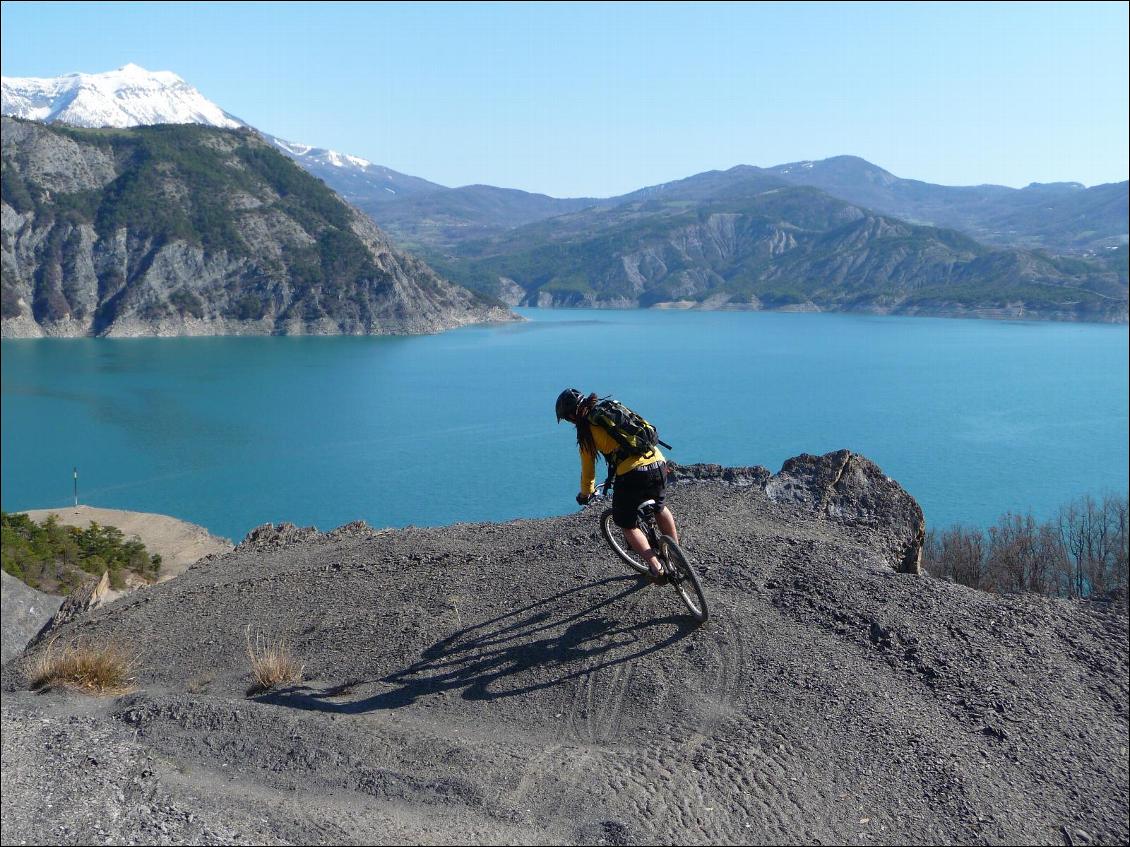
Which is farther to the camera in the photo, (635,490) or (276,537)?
(276,537)

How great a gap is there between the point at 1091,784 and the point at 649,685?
307 centimetres

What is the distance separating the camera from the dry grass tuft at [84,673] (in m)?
7.38

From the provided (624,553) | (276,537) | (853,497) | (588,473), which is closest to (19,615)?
(276,537)

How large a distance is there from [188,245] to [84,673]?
12232 centimetres

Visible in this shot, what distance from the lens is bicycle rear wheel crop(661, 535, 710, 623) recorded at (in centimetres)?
680

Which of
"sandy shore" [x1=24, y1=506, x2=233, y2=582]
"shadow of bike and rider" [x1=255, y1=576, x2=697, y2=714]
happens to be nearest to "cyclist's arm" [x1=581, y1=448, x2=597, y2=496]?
"shadow of bike and rider" [x1=255, y1=576, x2=697, y2=714]

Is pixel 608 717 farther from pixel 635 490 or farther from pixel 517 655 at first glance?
pixel 635 490

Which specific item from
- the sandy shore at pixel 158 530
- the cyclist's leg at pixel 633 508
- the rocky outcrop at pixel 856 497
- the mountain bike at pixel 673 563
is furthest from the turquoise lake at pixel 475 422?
the cyclist's leg at pixel 633 508

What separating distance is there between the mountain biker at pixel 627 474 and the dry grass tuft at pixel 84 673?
439 centimetres

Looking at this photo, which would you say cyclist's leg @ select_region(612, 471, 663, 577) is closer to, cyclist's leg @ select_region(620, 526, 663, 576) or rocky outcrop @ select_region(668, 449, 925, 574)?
cyclist's leg @ select_region(620, 526, 663, 576)

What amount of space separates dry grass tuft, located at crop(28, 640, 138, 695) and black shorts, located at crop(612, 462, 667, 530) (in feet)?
14.9

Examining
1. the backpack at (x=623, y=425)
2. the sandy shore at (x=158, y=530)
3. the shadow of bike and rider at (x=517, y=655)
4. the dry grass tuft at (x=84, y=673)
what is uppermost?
the backpack at (x=623, y=425)

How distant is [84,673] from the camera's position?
7.47 meters

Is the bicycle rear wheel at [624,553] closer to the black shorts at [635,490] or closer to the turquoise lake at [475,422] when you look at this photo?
the black shorts at [635,490]
